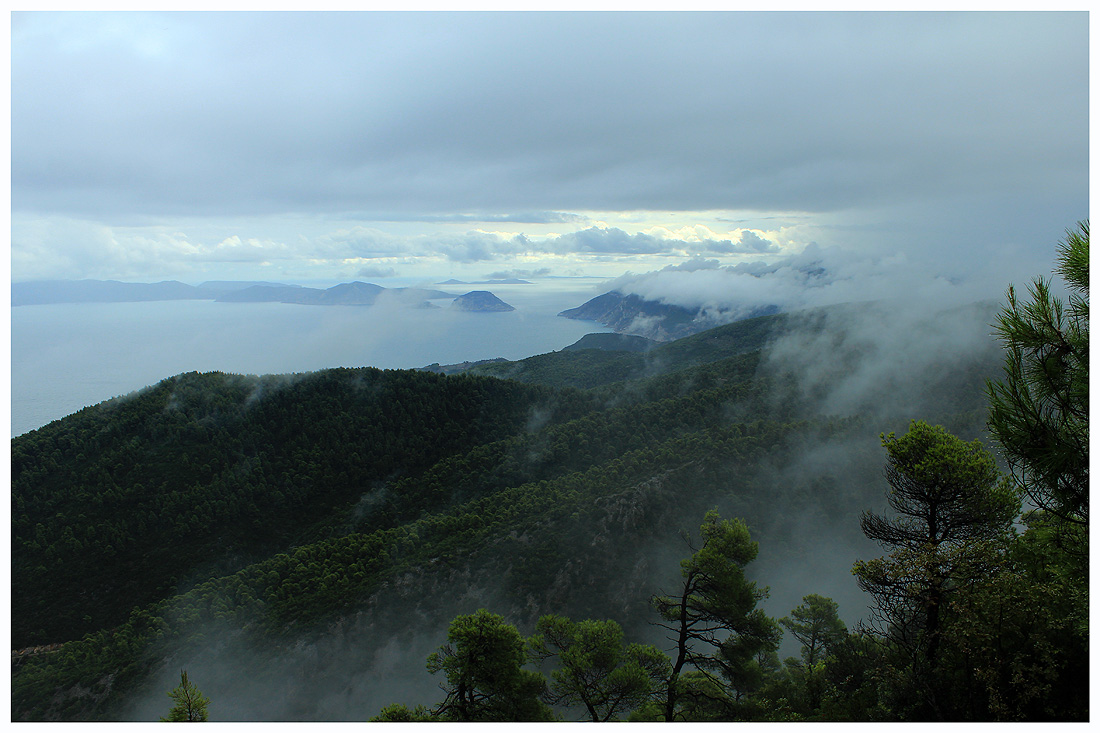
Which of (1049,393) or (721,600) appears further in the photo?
(721,600)

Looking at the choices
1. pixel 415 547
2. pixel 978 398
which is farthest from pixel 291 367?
pixel 978 398

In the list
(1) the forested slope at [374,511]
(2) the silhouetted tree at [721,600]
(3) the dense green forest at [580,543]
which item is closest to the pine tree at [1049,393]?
(3) the dense green forest at [580,543]

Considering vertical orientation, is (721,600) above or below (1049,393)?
below

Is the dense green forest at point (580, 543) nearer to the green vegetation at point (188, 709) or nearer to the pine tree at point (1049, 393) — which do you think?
the pine tree at point (1049, 393)

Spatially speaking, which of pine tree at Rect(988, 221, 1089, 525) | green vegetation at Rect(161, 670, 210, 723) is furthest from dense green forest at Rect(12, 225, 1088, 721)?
green vegetation at Rect(161, 670, 210, 723)

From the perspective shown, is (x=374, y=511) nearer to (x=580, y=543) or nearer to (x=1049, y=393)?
(x=580, y=543)

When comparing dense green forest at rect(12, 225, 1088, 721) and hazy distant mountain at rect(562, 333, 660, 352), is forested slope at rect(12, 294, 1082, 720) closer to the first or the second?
dense green forest at rect(12, 225, 1088, 721)

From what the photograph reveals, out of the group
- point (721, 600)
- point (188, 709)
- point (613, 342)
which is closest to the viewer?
point (188, 709)

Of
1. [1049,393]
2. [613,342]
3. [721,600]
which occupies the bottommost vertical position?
[721,600]

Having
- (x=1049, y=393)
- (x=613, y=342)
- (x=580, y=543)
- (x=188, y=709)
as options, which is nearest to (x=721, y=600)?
(x=1049, y=393)
